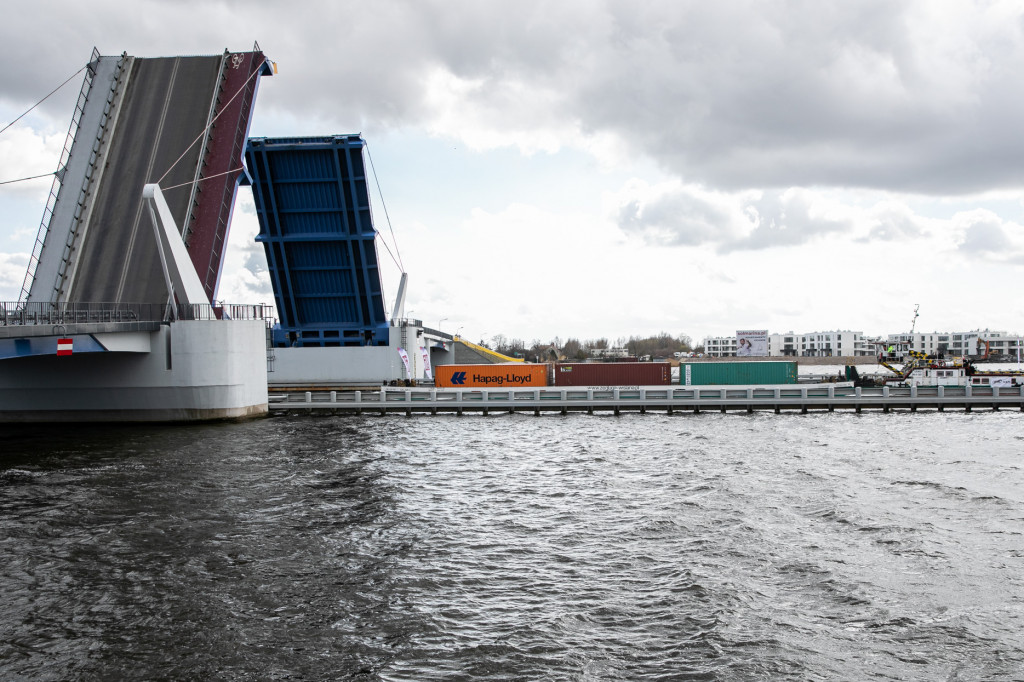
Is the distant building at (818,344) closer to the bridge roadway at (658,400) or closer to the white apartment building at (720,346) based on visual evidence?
the white apartment building at (720,346)

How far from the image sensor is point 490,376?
47.8 metres

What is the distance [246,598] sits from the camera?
35.9ft

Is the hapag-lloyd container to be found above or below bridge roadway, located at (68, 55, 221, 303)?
below

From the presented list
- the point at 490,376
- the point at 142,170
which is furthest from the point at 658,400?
the point at 142,170

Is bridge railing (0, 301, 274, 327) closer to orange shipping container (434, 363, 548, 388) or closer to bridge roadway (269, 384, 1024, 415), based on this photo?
bridge roadway (269, 384, 1024, 415)

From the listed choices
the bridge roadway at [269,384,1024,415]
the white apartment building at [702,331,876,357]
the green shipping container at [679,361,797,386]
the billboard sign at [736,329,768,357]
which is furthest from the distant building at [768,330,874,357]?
the bridge roadway at [269,384,1024,415]

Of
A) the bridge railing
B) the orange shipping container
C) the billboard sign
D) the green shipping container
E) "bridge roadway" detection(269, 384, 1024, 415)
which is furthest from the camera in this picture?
the billboard sign

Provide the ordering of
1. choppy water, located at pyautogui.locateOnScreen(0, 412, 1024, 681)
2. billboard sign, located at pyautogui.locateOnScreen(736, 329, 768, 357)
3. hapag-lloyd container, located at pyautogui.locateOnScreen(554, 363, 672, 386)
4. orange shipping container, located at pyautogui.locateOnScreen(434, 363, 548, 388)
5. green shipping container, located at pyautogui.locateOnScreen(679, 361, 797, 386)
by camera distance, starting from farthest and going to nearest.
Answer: billboard sign, located at pyautogui.locateOnScreen(736, 329, 768, 357) < orange shipping container, located at pyautogui.locateOnScreen(434, 363, 548, 388) < hapag-lloyd container, located at pyautogui.locateOnScreen(554, 363, 672, 386) < green shipping container, located at pyautogui.locateOnScreen(679, 361, 797, 386) < choppy water, located at pyautogui.locateOnScreen(0, 412, 1024, 681)

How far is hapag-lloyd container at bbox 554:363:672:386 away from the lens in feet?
155

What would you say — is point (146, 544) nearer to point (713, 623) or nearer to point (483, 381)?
point (713, 623)

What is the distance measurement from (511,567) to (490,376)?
3540 cm

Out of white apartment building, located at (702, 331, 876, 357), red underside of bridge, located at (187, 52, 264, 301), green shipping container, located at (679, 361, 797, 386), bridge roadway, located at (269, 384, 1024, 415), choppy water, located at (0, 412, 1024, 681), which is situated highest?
red underside of bridge, located at (187, 52, 264, 301)

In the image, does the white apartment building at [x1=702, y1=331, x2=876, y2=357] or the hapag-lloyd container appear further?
the white apartment building at [x1=702, y1=331, x2=876, y2=357]

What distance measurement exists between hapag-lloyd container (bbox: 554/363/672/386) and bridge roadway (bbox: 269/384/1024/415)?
22.4 ft
